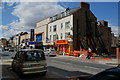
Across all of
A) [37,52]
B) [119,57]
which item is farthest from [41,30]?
[37,52]

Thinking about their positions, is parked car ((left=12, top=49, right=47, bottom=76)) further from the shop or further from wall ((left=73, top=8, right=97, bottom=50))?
wall ((left=73, top=8, right=97, bottom=50))

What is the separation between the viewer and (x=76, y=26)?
114ft

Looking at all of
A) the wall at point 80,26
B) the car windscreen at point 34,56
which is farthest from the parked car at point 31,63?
the wall at point 80,26

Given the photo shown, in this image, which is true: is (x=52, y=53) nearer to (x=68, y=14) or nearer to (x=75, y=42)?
(x=75, y=42)

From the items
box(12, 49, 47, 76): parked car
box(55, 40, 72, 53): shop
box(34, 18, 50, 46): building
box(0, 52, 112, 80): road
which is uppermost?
box(34, 18, 50, 46): building

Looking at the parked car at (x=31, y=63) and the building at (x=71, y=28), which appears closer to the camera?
the parked car at (x=31, y=63)

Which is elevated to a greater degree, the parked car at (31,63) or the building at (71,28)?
the building at (71,28)

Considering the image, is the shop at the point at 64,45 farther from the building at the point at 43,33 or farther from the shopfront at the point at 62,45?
the building at the point at 43,33

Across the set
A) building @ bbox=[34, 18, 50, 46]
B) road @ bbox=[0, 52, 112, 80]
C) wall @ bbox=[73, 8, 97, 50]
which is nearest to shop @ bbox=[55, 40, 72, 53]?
wall @ bbox=[73, 8, 97, 50]

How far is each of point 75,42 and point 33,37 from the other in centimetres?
2707

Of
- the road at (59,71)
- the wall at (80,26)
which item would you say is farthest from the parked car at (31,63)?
the wall at (80,26)

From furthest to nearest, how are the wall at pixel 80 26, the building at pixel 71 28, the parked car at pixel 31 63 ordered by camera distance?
1. the wall at pixel 80 26
2. the building at pixel 71 28
3. the parked car at pixel 31 63

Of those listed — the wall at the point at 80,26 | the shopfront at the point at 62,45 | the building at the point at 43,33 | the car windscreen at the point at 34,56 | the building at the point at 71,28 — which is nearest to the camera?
the car windscreen at the point at 34,56

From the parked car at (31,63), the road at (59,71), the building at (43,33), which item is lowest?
the road at (59,71)
